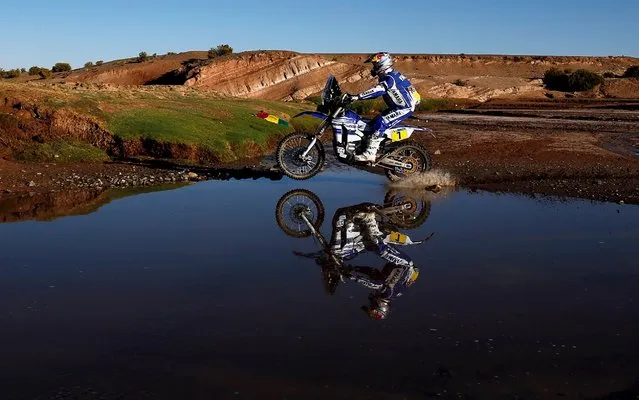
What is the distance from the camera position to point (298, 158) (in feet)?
47.9

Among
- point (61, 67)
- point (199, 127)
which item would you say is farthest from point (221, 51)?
point (199, 127)

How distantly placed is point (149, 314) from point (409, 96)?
30.9 ft

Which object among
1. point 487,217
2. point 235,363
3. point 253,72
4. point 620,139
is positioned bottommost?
point 235,363

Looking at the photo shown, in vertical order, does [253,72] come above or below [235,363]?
above

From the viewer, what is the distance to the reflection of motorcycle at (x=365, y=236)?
702 centimetres

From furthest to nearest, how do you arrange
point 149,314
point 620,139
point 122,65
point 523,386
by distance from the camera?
point 122,65 < point 620,139 < point 149,314 < point 523,386

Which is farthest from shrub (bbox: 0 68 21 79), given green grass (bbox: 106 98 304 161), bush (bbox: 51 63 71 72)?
green grass (bbox: 106 98 304 161)

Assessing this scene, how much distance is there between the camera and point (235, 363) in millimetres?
5004

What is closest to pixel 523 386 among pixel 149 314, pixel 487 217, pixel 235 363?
pixel 235 363

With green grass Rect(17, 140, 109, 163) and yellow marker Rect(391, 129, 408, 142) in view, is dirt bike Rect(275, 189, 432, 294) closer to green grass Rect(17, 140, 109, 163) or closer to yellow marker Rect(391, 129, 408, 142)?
yellow marker Rect(391, 129, 408, 142)

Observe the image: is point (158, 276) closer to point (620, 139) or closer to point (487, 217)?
point (487, 217)

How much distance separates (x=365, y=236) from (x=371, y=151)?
16.6 ft

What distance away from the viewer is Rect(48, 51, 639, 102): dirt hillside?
222 ft

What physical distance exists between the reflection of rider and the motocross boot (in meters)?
2.78
